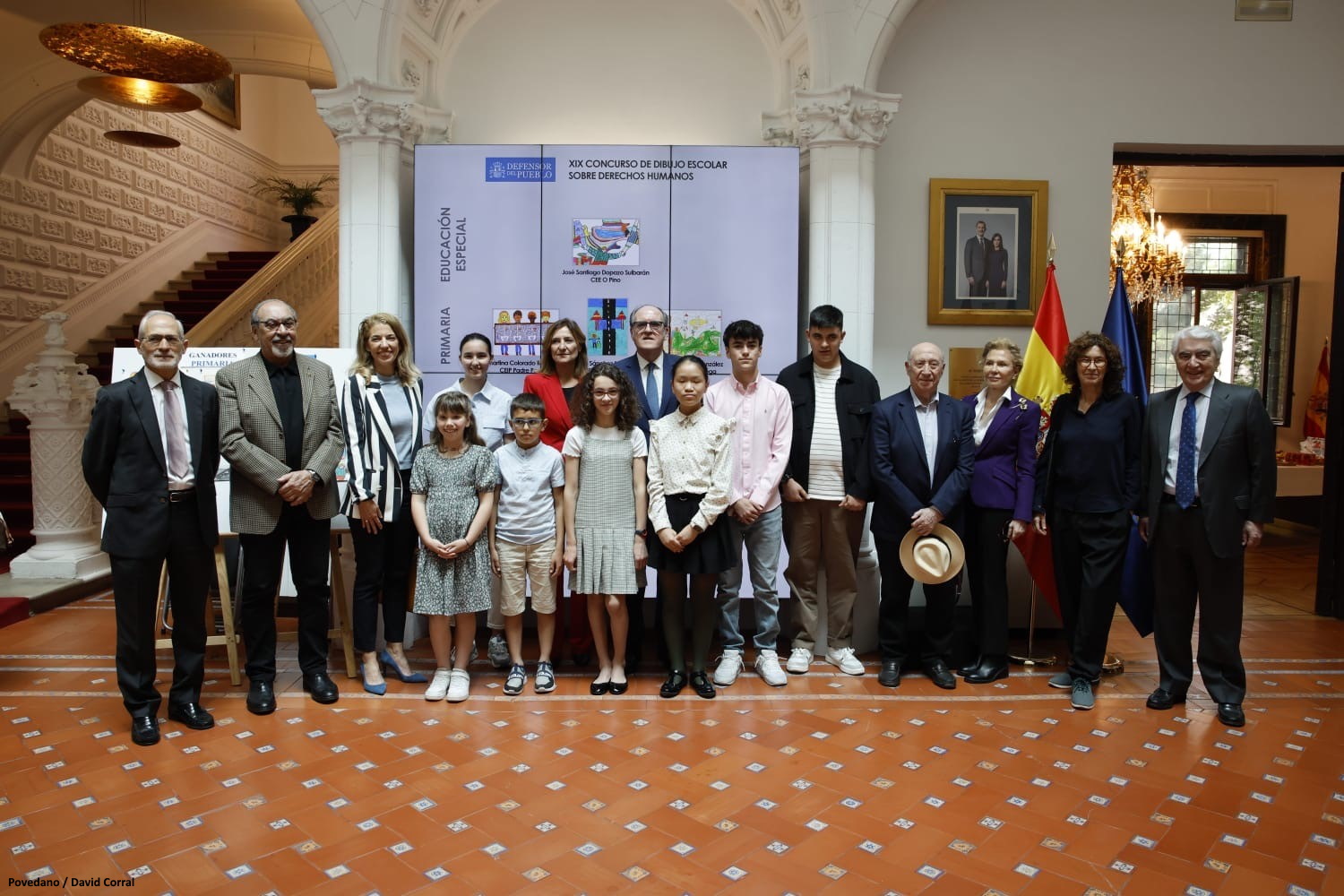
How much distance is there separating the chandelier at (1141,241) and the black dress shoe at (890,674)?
21.8 ft

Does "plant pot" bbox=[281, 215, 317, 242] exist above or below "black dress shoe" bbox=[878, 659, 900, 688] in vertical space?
above

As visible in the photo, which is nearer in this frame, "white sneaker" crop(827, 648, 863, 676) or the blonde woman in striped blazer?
the blonde woman in striped blazer

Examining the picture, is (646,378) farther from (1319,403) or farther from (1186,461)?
(1319,403)

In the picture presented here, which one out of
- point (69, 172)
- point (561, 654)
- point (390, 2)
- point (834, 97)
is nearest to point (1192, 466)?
point (834, 97)

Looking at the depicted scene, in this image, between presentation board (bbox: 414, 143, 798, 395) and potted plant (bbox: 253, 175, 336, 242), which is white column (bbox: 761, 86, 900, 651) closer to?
presentation board (bbox: 414, 143, 798, 395)

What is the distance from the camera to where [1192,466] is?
3898 millimetres

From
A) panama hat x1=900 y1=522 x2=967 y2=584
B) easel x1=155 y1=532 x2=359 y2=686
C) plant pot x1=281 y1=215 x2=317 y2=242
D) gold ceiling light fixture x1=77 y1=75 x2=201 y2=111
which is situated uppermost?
gold ceiling light fixture x1=77 y1=75 x2=201 y2=111

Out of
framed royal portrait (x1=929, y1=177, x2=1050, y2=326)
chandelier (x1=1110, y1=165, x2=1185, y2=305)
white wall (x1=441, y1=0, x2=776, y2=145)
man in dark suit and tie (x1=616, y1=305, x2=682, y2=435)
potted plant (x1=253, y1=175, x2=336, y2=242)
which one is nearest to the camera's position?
man in dark suit and tie (x1=616, y1=305, x2=682, y2=435)

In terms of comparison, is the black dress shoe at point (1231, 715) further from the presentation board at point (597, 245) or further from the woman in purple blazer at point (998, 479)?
the presentation board at point (597, 245)

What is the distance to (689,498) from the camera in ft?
13.2

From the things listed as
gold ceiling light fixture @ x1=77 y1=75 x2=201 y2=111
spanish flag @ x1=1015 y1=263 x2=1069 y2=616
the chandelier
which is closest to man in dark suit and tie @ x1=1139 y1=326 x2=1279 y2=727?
spanish flag @ x1=1015 y1=263 x2=1069 y2=616

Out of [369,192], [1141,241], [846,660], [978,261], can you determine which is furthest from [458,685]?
[1141,241]

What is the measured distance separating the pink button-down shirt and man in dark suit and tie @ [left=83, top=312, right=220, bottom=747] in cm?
225

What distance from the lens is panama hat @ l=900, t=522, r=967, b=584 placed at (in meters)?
4.18
